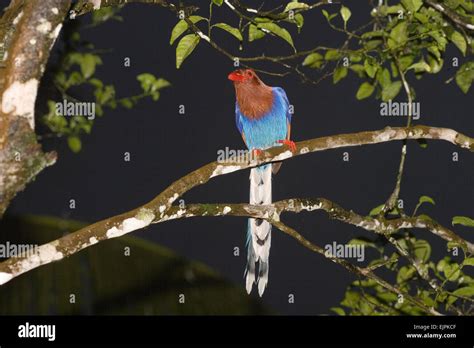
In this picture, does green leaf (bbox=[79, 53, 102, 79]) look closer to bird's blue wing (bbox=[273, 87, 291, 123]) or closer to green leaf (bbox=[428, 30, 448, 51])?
bird's blue wing (bbox=[273, 87, 291, 123])

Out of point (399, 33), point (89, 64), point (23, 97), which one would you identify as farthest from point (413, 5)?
point (89, 64)

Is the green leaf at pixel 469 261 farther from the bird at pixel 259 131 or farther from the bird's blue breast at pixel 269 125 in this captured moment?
the bird's blue breast at pixel 269 125

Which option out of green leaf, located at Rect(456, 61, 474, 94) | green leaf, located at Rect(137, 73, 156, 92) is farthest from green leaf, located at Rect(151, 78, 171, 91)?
green leaf, located at Rect(456, 61, 474, 94)

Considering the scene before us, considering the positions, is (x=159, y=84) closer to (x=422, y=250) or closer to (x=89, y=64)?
(x=89, y=64)

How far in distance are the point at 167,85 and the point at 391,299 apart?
5.93 feet

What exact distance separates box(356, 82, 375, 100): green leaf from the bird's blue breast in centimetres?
40

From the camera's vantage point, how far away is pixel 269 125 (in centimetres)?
342

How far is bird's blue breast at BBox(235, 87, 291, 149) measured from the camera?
3412 mm

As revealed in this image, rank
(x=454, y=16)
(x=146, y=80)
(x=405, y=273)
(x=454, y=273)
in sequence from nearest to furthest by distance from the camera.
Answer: (x=454, y=16) < (x=454, y=273) < (x=405, y=273) < (x=146, y=80)

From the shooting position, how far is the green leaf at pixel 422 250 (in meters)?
3.30

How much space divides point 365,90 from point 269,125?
0.54 metres

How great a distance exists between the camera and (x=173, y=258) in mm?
3906

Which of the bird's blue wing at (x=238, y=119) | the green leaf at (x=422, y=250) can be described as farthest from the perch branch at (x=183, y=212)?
the bird's blue wing at (x=238, y=119)

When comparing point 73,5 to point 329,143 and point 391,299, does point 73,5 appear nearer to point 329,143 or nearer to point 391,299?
point 329,143
